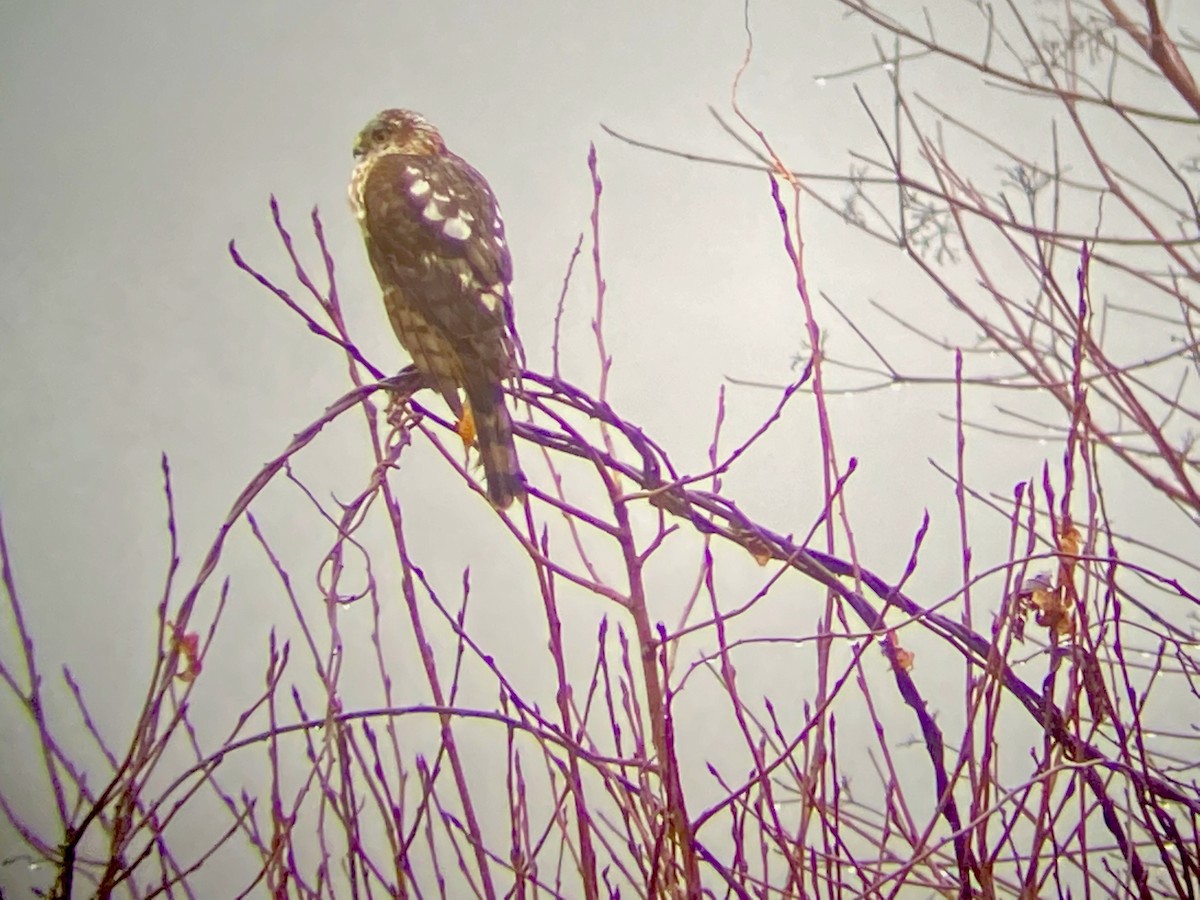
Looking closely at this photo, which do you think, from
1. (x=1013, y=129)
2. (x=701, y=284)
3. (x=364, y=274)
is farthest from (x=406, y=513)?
(x=1013, y=129)

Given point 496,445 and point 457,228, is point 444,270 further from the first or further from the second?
point 496,445

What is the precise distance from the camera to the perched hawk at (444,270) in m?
1.05

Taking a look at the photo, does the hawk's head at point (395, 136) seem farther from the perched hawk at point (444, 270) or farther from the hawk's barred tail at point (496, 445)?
the hawk's barred tail at point (496, 445)

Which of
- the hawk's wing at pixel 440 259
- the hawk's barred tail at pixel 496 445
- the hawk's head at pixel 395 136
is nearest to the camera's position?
the hawk's barred tail at pixel 496 445

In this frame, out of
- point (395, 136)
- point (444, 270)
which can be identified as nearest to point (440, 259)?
point (444, 270)

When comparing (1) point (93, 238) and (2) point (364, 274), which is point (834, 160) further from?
(1) point (93, 238)

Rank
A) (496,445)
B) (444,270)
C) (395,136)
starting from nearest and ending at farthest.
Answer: (496,445), (444,270), (395,136)

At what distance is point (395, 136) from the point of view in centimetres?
128

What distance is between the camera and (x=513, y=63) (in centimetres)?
173

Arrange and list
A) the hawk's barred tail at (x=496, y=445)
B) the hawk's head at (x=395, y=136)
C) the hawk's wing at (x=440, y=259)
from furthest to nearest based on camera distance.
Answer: the hawk's head at (x=395, y=136), the hawk's wing at (x=440, y=259), the hawk's barred tail at (x=496, y=445)

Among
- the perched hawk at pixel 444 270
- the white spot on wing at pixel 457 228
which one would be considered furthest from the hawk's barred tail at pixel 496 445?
the white spot on wing at pixel 457 228

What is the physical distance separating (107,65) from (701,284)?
45.5 inches

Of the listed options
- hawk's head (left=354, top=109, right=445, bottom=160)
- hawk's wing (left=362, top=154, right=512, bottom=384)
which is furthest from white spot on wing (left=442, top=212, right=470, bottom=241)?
hawk's head (left=354, top=109, right=445, bottom=160)

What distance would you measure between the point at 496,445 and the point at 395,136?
547 mm
